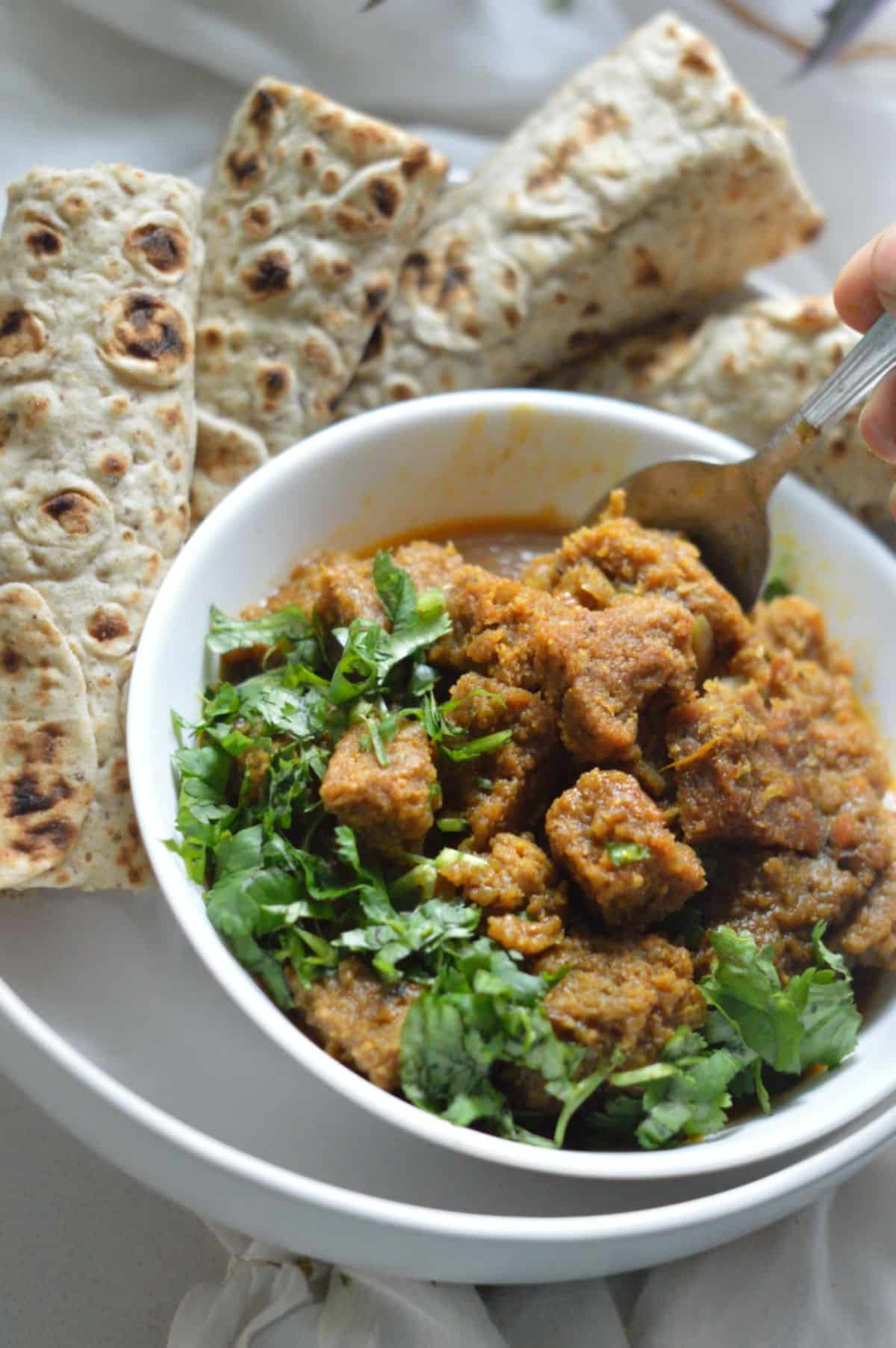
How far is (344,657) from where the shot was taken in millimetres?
2684

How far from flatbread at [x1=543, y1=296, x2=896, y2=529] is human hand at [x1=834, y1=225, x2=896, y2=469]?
416 mm

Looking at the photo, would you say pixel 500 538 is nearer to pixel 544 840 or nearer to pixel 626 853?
pixel 544 840

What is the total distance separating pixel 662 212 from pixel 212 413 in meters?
1.39

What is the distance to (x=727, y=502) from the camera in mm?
3189

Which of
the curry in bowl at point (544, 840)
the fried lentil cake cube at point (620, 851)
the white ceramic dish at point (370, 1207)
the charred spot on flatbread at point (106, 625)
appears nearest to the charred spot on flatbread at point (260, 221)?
the curry in bowl at point (544, 840)

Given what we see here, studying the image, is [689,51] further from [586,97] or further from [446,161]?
[446,161]

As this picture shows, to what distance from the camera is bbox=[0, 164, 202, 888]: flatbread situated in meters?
2.79

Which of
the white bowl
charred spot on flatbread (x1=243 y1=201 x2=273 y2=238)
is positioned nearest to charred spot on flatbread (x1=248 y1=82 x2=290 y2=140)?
charred spot on flatbread (x1=243 y1=201 x2=273 y2=238)

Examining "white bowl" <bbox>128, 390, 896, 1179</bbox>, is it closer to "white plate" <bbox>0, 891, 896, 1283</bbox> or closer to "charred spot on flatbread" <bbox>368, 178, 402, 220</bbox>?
"white plate" <bbox>0, 891, 896, 1283</bbox>

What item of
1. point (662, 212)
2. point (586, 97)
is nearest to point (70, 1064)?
point (662, 212)

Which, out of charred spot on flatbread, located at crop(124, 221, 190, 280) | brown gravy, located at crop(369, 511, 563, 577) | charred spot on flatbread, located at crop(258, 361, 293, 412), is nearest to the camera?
charred spot on flatbread, located at crop(124, 221, 190, 280)

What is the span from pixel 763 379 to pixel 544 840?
161cm

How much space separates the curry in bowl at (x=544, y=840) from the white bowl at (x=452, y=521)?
0.22ft

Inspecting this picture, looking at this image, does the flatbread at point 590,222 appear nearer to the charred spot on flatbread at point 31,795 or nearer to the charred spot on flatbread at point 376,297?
the charred spot on flatbread at point 376,297
